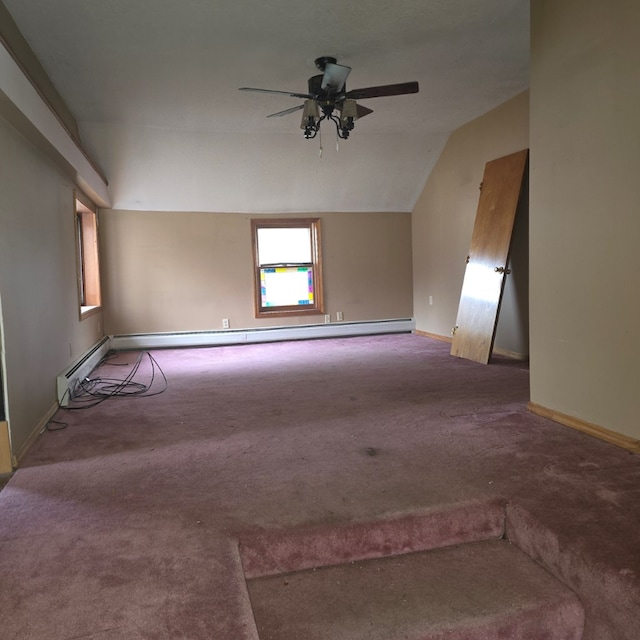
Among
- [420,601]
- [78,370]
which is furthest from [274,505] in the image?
[78,370]

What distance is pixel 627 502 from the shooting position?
1997 mm

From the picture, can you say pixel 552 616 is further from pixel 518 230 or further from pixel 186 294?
pixel 186 294

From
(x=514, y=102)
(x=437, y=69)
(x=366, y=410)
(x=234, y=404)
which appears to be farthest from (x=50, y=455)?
(x=514, y=102)

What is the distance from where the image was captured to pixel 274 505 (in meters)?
2.07

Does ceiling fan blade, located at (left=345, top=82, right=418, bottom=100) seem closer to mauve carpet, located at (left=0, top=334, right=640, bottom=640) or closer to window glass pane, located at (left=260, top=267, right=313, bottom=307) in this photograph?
mauve carpet, located at (left=0, top=334, right=640, bottom=640)

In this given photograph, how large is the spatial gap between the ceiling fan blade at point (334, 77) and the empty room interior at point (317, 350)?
0.03m

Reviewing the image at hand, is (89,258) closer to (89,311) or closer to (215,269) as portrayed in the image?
(89,311)

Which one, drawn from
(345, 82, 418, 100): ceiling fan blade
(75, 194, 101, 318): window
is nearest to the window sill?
(75, 194, 101, 318): window

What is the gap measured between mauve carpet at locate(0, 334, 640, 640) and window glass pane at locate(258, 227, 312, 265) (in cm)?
374

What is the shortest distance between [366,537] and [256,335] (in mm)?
5272

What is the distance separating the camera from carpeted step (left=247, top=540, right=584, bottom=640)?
158 centimetres

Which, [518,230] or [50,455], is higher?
[518,230]

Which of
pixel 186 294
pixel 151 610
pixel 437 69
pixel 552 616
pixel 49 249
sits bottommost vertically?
pixel 552 616

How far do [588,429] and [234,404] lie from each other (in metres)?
2.36
